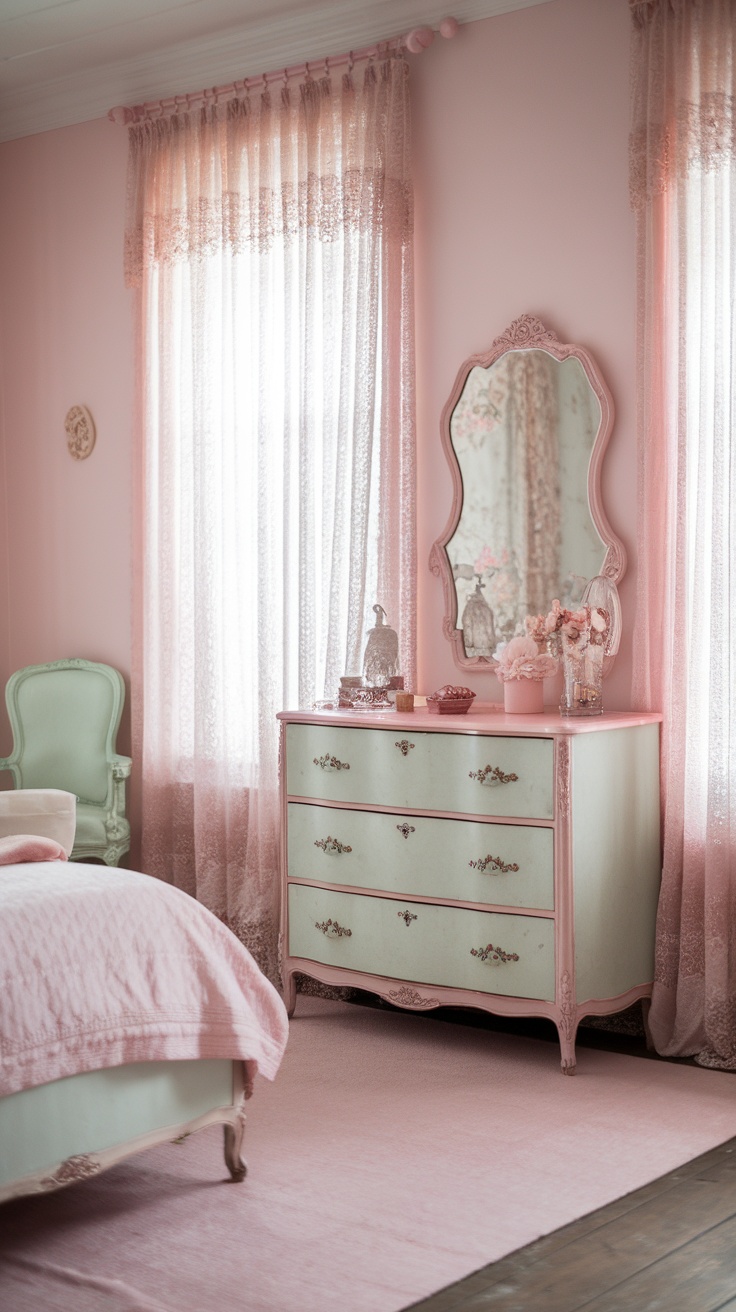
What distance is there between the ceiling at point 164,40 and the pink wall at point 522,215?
182 mm

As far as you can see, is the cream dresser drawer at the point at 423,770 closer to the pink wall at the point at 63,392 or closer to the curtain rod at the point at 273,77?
the pink wall at the point at 63,392

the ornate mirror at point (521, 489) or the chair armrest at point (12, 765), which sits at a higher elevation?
the ornate mirror at point (521, 489)

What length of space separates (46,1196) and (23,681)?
3.08 metres

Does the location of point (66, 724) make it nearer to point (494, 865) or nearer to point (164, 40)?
point (494, 865)

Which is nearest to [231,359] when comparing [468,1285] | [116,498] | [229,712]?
[116,498]

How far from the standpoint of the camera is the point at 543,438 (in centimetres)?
458

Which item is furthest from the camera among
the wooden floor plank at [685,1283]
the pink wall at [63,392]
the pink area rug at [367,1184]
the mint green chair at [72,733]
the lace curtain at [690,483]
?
the pink wall at [63,392]

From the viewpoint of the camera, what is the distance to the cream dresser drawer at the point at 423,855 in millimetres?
4020

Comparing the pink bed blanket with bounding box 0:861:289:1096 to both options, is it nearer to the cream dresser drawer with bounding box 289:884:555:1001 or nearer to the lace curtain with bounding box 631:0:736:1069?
the cream dresser drawer with bounding box 289:884:555:1001

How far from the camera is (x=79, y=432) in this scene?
6000 mm

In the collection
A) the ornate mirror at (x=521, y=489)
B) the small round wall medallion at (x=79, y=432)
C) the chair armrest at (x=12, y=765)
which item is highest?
the small round wall medallion at (x=79, y=432)

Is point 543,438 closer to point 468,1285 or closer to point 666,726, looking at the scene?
point 666,726

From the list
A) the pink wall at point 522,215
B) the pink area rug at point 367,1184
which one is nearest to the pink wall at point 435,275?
Answer: the pink wall at point 522,215

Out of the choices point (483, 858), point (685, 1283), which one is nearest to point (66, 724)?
point (483, 858)
